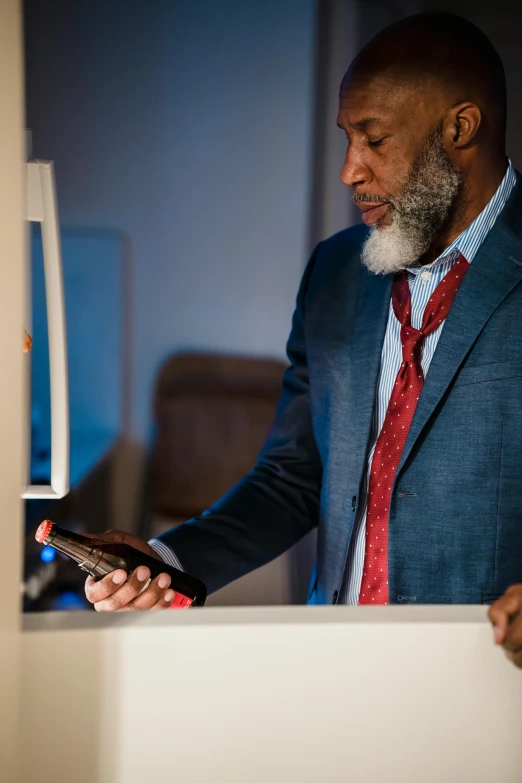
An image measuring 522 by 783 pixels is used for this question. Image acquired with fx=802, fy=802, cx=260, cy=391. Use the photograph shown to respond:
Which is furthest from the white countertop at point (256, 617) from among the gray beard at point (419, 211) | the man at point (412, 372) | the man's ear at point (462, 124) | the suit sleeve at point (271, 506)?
the man's ear at point (462, 124)

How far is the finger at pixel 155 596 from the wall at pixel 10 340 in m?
0.38

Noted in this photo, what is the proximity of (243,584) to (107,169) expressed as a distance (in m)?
1.35

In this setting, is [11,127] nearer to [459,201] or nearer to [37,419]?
[459,201]

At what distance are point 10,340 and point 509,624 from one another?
0.40m

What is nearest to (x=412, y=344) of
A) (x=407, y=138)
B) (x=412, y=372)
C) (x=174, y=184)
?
(x=412, y=372)

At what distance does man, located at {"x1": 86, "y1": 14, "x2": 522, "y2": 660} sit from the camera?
1131mm

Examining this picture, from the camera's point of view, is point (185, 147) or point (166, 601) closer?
point (166, 601)

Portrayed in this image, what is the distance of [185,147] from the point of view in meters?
2.43

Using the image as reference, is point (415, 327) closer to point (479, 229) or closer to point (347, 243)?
point (479, 229)

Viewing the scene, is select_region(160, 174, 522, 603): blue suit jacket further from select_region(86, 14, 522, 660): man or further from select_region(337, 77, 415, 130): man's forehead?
select_region(337, 77, 415, 130): man's forehead

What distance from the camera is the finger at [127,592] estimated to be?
90 centimetres

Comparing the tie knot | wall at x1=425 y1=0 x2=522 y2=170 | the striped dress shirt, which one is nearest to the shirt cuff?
the striped dress shirt

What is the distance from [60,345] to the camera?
Result: 0.76m

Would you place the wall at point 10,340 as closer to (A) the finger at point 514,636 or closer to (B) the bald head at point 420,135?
(A) the finger at point 514,636
